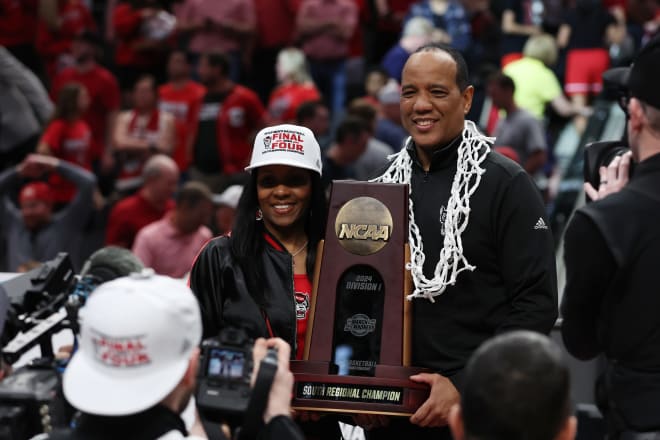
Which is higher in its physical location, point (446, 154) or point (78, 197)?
point (446, 154)

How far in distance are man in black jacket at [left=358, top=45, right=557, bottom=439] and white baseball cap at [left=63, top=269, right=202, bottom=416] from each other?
1.10m

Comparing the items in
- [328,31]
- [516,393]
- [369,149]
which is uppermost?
[328,31]

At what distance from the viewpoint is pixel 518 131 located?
1026 centimetres

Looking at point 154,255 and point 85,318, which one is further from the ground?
point 85,318

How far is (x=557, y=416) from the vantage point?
247 centimetres

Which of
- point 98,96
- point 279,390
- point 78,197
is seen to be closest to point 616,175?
point 279,390

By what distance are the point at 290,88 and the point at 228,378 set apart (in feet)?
28.0

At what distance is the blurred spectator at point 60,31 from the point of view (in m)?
12.7

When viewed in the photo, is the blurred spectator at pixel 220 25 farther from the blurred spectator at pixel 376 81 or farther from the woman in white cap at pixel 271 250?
the woman in white cap at pixel 271 250

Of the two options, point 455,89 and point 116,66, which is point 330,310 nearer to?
point 455,89

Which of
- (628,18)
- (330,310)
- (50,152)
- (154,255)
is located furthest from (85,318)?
(628,18)

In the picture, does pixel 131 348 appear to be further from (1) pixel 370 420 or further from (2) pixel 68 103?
(2) pixel 68 103

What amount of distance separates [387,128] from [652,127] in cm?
721

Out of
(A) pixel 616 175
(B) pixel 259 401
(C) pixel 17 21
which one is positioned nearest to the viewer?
(B) pixel 259 401
